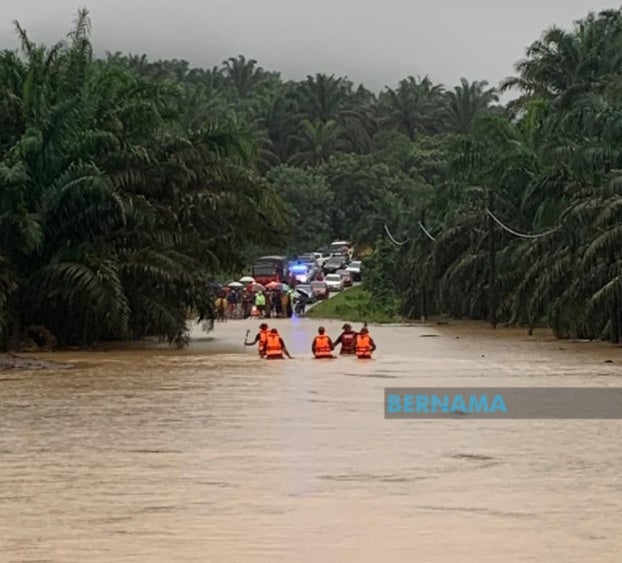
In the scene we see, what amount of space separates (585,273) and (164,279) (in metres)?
11.1

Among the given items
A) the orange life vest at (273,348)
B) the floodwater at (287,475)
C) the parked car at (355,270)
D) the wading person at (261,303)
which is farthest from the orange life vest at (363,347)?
the parked car at (355,270)

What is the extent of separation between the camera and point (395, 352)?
117 ft

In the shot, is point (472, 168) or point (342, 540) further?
point (472, 168)

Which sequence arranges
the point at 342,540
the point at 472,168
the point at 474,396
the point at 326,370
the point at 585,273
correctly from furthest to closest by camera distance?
the point at 472,168, the point at 585,273, the point at 326,370, the point at 474,396, the point at 342,540

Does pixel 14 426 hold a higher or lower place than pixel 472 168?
lower

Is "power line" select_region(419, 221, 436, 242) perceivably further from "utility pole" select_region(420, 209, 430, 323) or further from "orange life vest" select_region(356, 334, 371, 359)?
"orange life vest" select_region(356, 334, 371, 359)

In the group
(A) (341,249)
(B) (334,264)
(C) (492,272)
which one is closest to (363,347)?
(C) (492,272)

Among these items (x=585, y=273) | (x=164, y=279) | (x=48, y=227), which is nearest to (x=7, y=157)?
(x=48, y=227)

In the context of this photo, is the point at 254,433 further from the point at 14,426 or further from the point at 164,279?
the point at 164,279

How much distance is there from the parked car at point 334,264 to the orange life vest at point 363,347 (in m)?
55.8

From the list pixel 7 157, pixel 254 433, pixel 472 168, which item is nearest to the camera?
pixel 254 433

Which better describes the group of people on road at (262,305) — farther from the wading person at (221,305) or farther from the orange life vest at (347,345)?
the orange life vest at (347,345)

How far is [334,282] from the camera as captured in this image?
274 ft

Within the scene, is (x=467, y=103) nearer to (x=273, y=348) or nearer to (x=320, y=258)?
(x=320, y=258)
